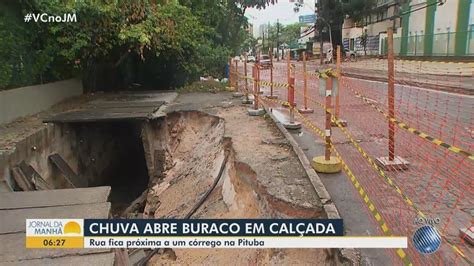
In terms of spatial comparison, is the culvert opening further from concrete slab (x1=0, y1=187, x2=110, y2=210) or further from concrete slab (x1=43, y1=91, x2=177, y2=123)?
concrete slab (x1=0, y1=187, x2=110, y2=210)

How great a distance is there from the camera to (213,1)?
59.4 ft

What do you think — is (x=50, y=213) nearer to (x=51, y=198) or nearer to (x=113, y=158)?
(x=51, y=198)

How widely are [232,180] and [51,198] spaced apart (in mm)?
2749

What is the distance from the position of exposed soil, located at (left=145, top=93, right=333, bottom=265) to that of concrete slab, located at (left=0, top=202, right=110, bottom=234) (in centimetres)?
145

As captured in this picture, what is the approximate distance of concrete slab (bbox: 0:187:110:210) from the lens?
511 cm

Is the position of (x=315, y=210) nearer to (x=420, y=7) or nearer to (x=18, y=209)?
(x=18, y=209)

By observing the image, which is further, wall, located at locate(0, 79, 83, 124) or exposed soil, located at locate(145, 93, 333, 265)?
wall, located at locate(0, 79, 83, 124)

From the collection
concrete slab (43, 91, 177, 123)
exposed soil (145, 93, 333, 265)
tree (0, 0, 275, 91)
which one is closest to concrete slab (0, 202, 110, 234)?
exposed soil (145, 93, 333, 265)

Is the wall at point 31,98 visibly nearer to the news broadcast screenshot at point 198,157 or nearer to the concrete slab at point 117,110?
the news broadcast screenshot at point 198,157

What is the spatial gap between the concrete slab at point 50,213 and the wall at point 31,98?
462 centimetres

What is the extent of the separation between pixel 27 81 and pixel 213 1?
10.4m

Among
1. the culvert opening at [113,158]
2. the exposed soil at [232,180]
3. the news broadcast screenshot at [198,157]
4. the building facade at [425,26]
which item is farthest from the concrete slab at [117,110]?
the building facade at [425,26]

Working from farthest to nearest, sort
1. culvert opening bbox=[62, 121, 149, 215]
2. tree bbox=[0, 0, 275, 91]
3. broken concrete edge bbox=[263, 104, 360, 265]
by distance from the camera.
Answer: culvert opening bbox=[62, 121, 149, 215], tree bbox=[0, 0, 275, 91], broken concrete edge bbox=[263, 104, 360, 265]

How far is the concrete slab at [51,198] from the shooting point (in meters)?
5.11
